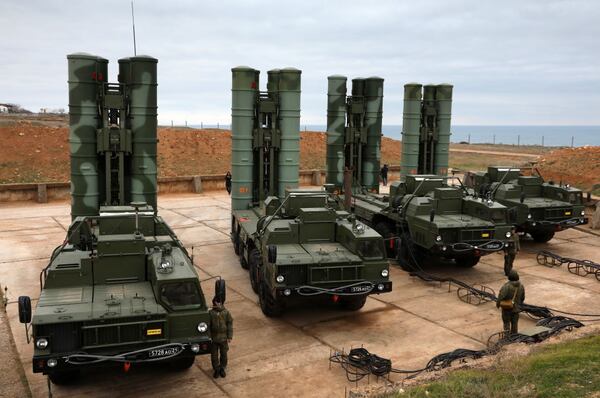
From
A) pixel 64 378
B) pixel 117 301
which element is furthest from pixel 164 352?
pixel 64 378

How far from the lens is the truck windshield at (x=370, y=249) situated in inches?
405

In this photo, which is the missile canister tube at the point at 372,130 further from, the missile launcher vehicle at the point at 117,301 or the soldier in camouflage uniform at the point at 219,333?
the soldier in camouflage uniform at the point at 219,333

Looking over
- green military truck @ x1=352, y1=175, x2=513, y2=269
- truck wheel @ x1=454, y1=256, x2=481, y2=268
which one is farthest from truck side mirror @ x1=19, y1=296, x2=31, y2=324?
truck wheel @ x1=454, y1=256, x2=481, y2=268

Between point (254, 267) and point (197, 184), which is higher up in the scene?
point (197, 184)

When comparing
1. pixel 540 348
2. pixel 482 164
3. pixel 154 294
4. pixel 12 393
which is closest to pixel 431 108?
pixel 540 348

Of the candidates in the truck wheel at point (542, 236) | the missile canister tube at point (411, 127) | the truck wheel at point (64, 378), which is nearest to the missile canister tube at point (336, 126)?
the missile canister tube at point (411, 127)

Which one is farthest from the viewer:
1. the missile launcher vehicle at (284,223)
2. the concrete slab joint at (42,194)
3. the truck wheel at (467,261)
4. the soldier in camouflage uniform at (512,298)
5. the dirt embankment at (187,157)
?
the dirt embankment at (187,157)

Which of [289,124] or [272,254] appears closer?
[272,254]

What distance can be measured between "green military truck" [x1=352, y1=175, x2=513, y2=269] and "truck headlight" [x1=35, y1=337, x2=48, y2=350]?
8.06 metres

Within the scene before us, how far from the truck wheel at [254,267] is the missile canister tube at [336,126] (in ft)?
24.5

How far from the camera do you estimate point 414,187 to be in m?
A: 15.2

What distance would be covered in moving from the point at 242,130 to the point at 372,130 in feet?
17.9

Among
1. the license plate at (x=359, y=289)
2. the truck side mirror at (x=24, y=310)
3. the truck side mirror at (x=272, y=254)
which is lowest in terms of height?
the license plate at (x=359, y=289)

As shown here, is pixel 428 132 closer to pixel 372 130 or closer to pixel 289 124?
pixel 372 130
